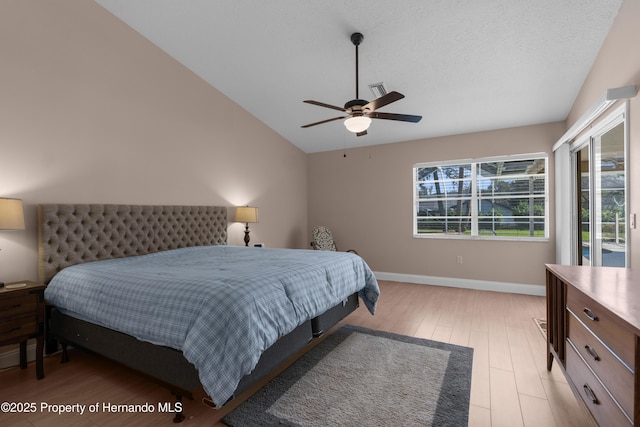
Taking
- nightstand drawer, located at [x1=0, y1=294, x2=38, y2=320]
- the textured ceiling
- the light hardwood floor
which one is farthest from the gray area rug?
the textured ceiling

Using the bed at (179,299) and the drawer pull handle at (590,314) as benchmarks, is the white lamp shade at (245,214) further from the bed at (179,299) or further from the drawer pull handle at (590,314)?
the drawer pull handle at (590,314)

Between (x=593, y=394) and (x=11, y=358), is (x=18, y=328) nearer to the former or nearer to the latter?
(x=11, y=358)

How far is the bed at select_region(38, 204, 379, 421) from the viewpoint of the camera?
1699 millimetres

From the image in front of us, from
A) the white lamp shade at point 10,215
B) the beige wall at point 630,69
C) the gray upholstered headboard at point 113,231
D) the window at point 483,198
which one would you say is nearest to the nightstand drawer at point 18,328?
the gray upholstered headboard at point 113,231

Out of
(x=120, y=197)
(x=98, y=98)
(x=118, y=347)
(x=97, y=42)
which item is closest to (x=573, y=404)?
(x=118, y=347)

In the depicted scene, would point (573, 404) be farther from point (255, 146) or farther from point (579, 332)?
point (255, 146)

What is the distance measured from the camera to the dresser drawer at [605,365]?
1135 millimetres

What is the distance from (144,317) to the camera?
75.3 inches

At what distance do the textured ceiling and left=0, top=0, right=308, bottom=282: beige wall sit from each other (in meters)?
0.36

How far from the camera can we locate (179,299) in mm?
1835

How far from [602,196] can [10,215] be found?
17.3 ft

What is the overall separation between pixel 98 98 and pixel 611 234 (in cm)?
520

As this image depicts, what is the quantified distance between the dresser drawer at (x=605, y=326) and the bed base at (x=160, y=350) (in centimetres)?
172

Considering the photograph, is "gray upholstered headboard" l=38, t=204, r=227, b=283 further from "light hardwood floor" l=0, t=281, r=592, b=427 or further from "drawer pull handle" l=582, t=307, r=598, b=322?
"drawer pull handle" l=582, t=307, r=598, b=322
